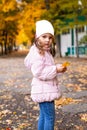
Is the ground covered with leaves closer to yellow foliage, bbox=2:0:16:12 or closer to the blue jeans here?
the blue jeans

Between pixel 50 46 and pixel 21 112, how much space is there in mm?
2800

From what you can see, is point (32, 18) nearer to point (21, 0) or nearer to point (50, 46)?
point (21, 0)

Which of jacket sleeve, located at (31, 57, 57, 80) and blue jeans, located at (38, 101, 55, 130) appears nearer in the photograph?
jacket sleeve, located at (31, 57, 57, 80)

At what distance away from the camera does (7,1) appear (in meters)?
29.3

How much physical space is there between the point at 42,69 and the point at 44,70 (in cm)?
3

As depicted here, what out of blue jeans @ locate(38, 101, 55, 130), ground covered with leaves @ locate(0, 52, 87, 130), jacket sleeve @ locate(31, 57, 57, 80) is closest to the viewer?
jacket sleeve @ locate(31, 57, 57, 80)

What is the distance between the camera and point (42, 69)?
4.32 m

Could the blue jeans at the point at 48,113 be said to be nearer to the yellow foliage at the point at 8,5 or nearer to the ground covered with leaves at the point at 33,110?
the ground covered with leaves at the point at 33,110

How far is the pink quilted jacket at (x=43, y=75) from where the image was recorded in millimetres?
4324

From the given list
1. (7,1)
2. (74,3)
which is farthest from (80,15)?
(7,1)

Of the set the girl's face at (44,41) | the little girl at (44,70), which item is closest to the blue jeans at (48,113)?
the little girl at (44,70)

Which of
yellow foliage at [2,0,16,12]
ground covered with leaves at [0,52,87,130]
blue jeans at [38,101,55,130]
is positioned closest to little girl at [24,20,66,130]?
blue jeans at [38,101,55,130]

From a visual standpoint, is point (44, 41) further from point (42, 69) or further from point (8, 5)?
point (8, 5)

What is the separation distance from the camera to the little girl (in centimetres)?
433
